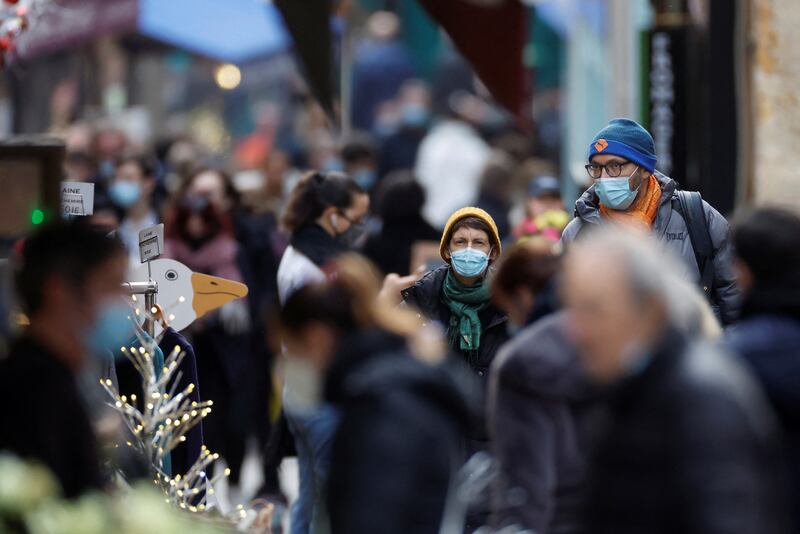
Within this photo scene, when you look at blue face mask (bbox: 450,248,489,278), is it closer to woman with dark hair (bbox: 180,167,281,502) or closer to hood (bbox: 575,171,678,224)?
hood (bbox: 575,171,678,224)

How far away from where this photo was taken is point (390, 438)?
464 centimetres

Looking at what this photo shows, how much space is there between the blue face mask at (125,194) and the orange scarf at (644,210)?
4.68 m

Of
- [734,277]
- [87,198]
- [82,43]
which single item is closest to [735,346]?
[734,277]

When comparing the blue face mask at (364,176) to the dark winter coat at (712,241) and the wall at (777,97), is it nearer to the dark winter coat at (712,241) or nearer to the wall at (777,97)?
the wall at (777,97)

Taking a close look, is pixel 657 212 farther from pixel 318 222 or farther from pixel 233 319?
pixel 233 319

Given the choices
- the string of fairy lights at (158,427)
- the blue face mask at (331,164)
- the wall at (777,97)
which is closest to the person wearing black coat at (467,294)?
the string of fairy lights at (158,427)

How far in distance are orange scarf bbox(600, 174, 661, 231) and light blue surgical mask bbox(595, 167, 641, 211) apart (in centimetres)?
3

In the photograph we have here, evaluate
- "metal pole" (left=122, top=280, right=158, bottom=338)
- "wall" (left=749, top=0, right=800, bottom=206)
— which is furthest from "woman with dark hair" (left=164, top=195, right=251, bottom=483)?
"metal pole" (left=122, top=280, right=158, bottom=338)

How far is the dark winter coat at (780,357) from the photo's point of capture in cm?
502

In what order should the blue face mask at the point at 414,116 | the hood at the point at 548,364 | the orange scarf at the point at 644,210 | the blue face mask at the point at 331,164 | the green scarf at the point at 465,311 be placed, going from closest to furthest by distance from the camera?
1. the hood at the point at 548,364
2. the green scarf at the point at 465,311
3. the orange scarf at the point at 644,210
4. the blue face mask at the point at 331,164
5. the blue face mask at the point at 414,116

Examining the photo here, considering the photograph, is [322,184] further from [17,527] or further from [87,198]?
[17,527]

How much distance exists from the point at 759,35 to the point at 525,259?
549 cm

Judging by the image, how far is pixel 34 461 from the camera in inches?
180

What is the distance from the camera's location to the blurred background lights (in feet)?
81.9
